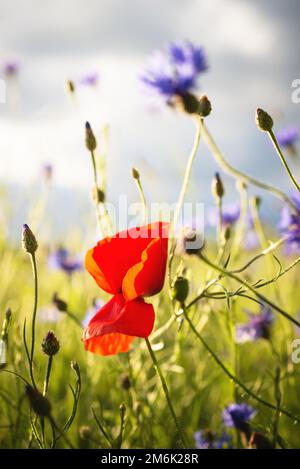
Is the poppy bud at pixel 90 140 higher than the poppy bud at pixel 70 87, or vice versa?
the poppy bud at pixel 70 87

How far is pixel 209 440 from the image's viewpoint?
2.12 feet

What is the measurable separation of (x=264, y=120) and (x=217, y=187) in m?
0.15

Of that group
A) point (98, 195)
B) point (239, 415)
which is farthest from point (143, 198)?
point (239, 415)

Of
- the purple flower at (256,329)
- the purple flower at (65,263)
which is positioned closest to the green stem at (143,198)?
the purple flower at (256,329)

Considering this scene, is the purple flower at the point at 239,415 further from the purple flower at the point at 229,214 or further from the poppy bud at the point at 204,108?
the purple flower at the point at 229,214

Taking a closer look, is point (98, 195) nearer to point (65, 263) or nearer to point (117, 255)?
point (117, 255)

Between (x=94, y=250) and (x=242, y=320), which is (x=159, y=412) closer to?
(x=242, y=320)

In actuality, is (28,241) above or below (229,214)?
below

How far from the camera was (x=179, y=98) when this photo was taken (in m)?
0.71

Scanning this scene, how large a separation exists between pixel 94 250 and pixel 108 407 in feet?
1.93

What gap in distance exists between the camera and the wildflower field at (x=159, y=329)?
0.47m

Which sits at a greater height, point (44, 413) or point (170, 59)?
point (170, 59)

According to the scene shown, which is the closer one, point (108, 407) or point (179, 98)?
point (179, 98)

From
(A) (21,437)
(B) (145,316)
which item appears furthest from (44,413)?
(A) (21,437)
